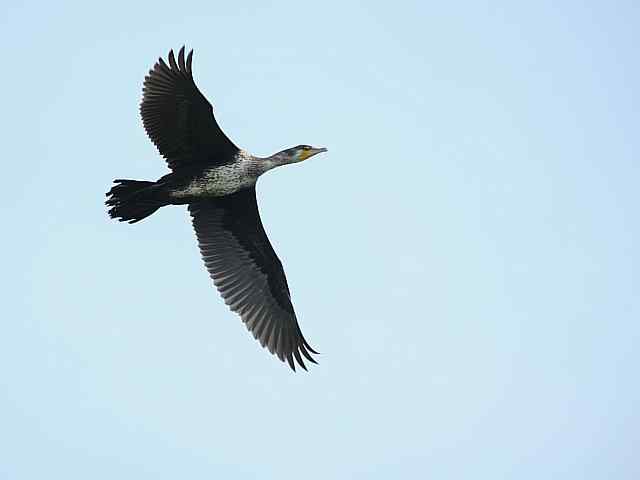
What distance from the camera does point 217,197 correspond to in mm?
15406

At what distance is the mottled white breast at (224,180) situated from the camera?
14.5 m

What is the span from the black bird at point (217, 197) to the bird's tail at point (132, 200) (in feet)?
0.04

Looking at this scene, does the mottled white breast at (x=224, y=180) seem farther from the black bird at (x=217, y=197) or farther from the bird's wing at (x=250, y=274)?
the bird's wing at (x=250, y=274)

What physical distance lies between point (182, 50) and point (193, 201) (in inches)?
87.4

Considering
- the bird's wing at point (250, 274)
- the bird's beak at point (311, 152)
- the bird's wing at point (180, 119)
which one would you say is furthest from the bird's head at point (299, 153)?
the bird's wing at point (250, 274)

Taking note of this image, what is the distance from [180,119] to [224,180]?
42.7 inches

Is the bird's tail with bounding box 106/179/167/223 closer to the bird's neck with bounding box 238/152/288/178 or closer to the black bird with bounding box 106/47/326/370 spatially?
the black bird with bounding box 106/47/326/370

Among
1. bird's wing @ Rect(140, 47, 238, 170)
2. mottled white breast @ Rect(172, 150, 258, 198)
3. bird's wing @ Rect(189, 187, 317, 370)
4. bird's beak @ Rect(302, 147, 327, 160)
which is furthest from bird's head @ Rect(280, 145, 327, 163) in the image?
bird's wing @ Rect(189, 187, 317, 370)

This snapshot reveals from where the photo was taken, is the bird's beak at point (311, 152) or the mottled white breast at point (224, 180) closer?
the mottled white breast at point (224, 180)

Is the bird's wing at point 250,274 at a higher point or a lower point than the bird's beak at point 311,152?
lower

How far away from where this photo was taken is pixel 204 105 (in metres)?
13.8

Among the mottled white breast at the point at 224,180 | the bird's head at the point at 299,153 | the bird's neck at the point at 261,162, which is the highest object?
the bird's head at the point at 299,153

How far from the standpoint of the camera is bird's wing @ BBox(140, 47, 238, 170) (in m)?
13.7

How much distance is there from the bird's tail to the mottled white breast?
0.39m
